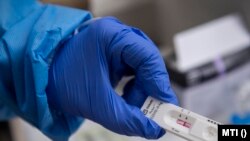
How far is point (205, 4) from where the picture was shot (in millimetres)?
1418

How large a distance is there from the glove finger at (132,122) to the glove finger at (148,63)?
0.13ft

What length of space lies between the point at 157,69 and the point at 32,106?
23cm

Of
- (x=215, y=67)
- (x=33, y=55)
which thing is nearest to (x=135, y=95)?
(x=33, y=55)

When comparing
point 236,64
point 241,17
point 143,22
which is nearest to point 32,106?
point 236,64

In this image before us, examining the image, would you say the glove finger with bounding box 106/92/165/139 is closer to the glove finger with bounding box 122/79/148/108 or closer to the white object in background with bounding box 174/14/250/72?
the glove finger with bounding box 122/79/148/108

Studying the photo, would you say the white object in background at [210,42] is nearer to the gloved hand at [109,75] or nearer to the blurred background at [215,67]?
the blurred background at [215,67]

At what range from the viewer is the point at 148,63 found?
21.2 inches

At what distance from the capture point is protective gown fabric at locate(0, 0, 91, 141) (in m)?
0.60

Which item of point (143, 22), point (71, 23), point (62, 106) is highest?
point (71, 23)

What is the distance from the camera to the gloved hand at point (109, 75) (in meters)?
0.54

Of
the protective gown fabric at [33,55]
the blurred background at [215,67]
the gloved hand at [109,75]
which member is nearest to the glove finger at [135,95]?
the gloved hand at [109,75]

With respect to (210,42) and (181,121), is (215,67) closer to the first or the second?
(210,42)

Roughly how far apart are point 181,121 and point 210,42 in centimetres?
70

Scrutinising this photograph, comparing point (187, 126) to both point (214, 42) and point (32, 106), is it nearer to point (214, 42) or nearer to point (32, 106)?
point (32, 106)
